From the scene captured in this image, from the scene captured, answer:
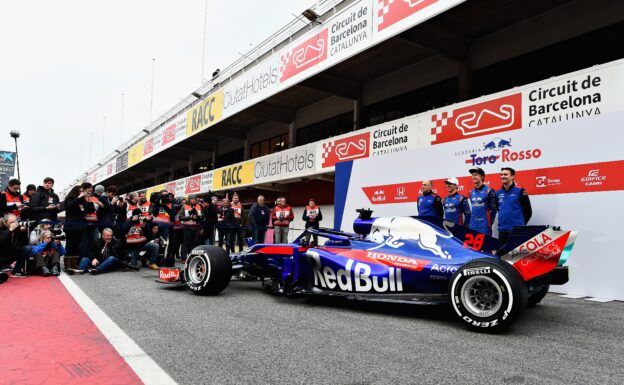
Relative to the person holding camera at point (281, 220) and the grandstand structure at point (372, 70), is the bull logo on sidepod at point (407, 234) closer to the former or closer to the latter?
the grandstand structure at point (372, 70)

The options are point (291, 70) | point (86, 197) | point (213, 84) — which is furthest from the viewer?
point (213, 84)

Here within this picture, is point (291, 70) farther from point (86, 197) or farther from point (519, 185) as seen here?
point (519, 185)

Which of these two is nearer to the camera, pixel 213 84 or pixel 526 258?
pixel 526 258

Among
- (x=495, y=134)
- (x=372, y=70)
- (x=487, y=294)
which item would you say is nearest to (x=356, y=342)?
(x=487, y=294)

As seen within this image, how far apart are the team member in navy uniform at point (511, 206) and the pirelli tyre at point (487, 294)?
223 cm

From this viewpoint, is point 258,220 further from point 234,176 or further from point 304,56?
point 234,176

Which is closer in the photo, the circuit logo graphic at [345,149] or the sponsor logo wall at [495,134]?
the sponsor logo wall at [495,134]

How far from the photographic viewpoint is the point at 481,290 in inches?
140

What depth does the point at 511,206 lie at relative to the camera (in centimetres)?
561

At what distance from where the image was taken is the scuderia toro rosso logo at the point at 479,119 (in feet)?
25.7

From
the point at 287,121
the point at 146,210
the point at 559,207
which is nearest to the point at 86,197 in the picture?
the point at 146,210

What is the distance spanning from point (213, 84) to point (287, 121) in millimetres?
A: 3583

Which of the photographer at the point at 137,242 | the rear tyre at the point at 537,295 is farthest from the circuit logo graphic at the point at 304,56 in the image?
the rear tyre at the point at 537,295

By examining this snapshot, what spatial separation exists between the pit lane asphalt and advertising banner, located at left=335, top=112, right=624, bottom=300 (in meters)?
0.75
